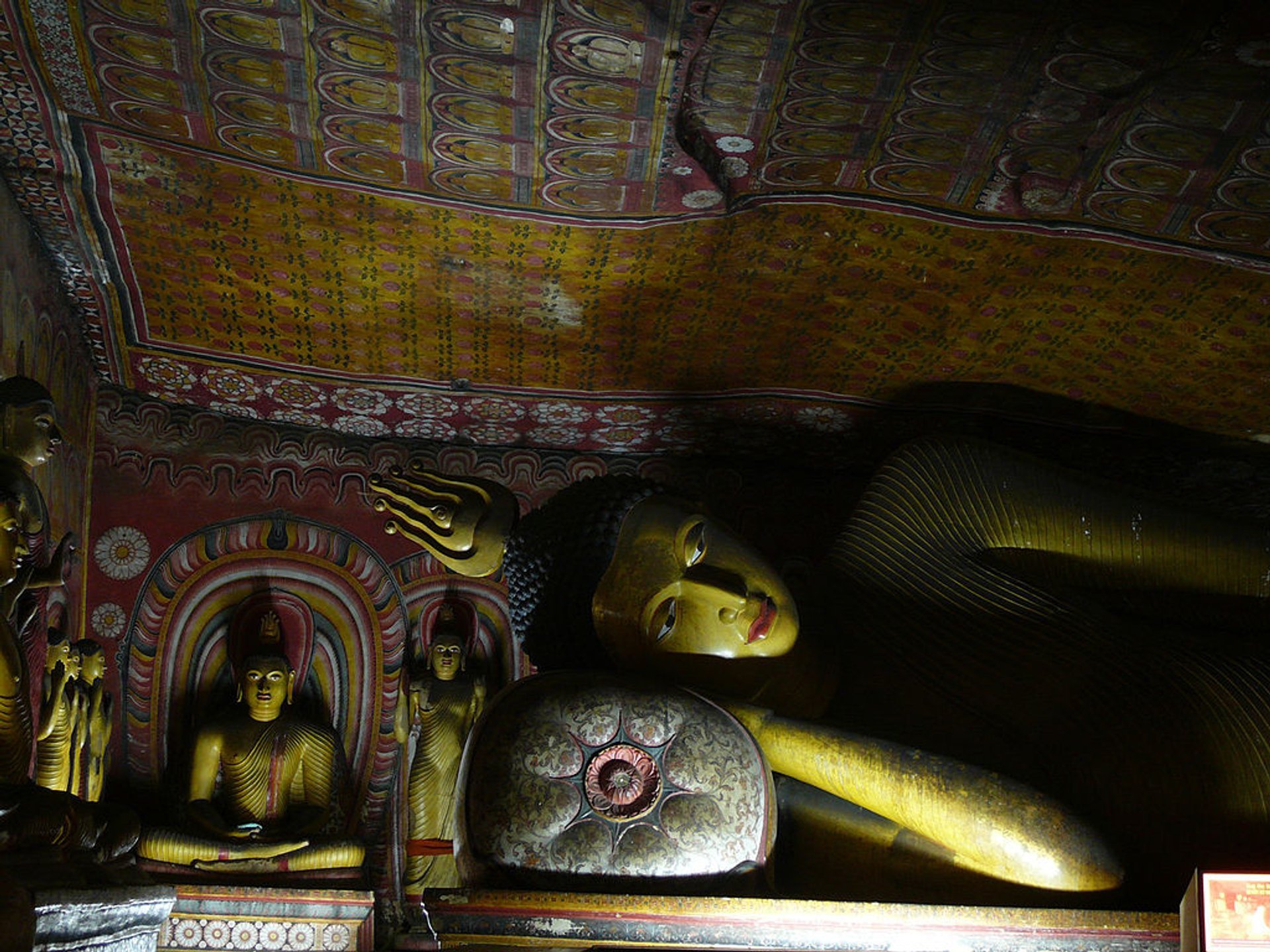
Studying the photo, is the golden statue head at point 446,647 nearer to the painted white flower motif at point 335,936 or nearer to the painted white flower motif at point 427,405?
the painted white flower motif at point 427,405

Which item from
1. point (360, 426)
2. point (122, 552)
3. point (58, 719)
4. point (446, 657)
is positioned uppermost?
point (360, 426)

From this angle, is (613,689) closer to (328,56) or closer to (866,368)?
(328,56)

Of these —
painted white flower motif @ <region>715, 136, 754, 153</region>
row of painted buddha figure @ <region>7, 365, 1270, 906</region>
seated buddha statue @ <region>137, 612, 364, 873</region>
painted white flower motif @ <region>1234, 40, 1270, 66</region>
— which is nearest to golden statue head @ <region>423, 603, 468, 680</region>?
seated buddha statue @ <region>137, 612, 364, 873</region>

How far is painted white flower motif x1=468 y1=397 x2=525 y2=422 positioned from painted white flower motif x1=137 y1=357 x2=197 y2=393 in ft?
3.55

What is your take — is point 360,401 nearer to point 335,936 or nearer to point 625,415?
point 625,415

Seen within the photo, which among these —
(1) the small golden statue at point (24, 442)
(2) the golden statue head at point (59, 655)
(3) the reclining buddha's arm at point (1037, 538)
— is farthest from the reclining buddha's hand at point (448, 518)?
(2) the golden statue head at point (59, 655)

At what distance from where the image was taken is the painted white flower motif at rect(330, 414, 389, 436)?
5.44 m

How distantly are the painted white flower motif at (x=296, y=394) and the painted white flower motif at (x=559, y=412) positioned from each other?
0.83 meters

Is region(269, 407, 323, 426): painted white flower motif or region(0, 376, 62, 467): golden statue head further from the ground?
region(269, 407, 323, 426): painted white flower motif

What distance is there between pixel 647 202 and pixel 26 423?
6.08 ft

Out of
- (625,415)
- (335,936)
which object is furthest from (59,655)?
(625,415)

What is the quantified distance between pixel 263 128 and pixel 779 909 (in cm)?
255

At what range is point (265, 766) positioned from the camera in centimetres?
527

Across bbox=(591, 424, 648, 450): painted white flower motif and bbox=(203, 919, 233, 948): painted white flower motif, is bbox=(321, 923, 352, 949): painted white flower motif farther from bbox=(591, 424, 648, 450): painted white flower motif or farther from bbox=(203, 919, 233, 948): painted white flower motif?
bbox=(591, 424, 648, 450): painted white flower motif
